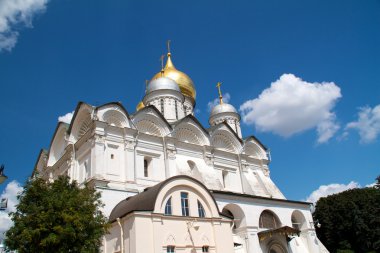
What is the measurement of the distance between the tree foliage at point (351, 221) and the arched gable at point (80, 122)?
22430mm

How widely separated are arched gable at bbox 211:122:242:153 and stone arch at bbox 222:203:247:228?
5.54 metres

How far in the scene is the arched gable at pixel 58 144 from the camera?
78.3 ft

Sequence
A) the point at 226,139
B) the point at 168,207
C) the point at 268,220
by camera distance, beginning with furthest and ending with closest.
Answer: the point at 226,139 → the point at 268,220 → the point at 168,207

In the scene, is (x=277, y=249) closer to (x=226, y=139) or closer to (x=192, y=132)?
(x=226, y=139)

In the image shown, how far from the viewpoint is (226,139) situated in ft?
87.7

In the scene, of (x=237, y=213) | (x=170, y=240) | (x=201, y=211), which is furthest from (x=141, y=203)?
(x=237, y=213)

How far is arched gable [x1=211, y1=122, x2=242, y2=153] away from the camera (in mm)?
26094

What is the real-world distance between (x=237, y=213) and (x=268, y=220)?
9.01 feet

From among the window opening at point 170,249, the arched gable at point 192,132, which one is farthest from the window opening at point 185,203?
the arched gable at point 192,132

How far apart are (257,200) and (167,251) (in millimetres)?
9462

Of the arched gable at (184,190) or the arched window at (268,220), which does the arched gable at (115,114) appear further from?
the arched window at (268,220)

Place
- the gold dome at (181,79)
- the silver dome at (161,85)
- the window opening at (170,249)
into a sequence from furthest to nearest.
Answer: the gold dome at (181,79) < the silver dome at (161,85) < the window opening at (170,249)

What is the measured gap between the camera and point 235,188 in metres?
25.5

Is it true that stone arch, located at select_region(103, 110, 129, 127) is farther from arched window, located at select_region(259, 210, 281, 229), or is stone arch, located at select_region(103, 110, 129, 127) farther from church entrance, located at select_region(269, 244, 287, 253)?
church entrance, located at select_region(269, 244, 287, 253)
